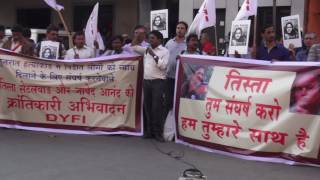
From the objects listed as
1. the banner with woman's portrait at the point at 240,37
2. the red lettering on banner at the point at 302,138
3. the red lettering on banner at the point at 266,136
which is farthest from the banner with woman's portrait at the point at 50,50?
the red lettering on banner at the point at 302,138

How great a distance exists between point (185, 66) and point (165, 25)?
5.48 ft

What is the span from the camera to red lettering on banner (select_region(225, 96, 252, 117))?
783 centimetres

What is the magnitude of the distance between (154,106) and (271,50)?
195 cm

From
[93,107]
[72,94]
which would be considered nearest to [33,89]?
[72,94]

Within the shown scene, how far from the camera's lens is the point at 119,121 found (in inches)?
368

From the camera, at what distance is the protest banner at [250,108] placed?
7371mm

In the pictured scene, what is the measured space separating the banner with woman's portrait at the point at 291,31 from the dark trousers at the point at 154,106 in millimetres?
3090

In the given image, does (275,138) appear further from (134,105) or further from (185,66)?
(134,105)

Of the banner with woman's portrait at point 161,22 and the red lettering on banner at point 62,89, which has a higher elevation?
the banner with woman's portrait at point 161,22

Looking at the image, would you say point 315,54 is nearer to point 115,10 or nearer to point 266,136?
point 266,136

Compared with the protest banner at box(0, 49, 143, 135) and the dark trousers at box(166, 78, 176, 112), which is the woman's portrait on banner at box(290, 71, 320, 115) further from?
the protest banner at box(0, 49, 143, 135)

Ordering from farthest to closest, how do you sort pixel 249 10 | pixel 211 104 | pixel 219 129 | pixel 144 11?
pixel 144 11, pixel 249 10, pixel 211 104, pixel 219 129

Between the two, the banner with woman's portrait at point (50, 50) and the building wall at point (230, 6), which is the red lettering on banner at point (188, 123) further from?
the building wall at point (230, 6)

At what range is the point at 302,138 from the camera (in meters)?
7.36
